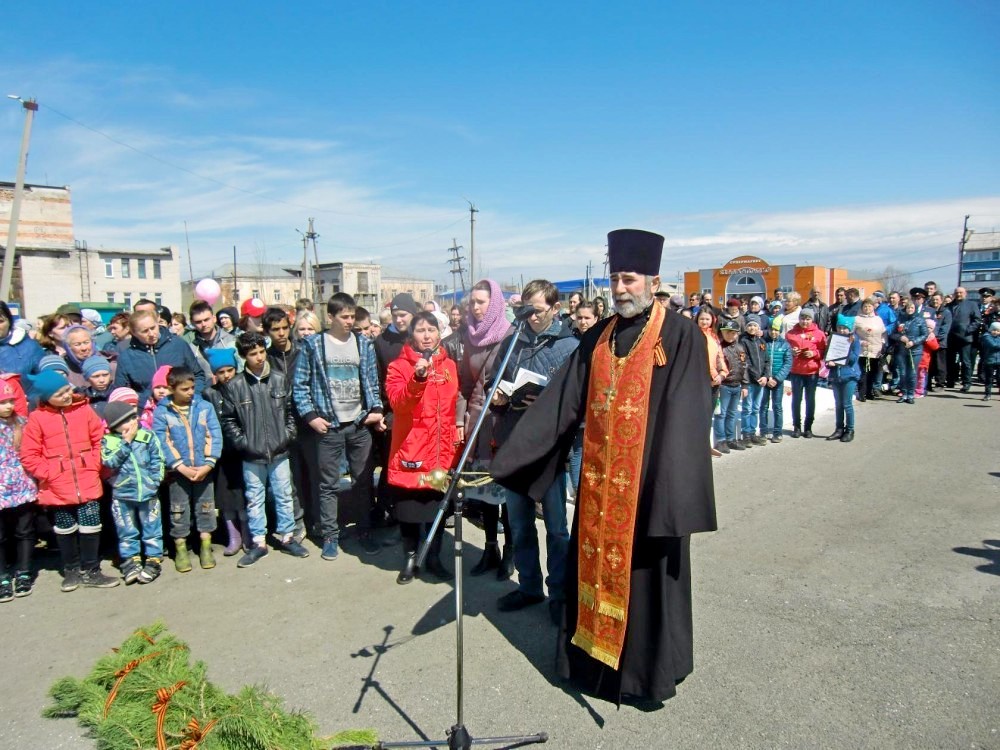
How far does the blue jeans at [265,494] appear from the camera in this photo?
5324mm

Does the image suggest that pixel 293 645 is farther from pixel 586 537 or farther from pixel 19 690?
pixel 586 537

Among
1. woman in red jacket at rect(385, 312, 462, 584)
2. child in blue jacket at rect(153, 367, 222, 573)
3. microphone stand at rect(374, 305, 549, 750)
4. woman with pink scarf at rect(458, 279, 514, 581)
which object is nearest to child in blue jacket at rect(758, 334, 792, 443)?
woman with pink scarf at rect(458, 279, 514, 581)

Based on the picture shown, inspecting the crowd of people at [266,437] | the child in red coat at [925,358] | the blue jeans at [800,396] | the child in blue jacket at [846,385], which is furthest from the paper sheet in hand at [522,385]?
the child in red coat at [925,358]

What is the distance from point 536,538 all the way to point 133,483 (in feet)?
9.78

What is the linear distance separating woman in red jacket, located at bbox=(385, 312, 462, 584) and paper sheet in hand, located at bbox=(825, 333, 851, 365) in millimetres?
6581

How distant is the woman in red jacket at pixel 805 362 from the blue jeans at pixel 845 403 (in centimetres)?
34

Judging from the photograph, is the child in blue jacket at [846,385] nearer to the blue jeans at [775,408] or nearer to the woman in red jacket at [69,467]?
the blue jeans at [775,408]

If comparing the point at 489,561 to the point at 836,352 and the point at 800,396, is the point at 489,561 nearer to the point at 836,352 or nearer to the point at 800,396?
the point at 800,396

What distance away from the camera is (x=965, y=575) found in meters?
4.70

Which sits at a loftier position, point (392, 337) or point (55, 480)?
point (392, 337)

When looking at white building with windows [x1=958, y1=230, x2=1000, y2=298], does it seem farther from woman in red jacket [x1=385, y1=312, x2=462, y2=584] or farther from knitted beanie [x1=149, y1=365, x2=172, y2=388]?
knitted beanie [x1=149, y1=365, x2=172, y2=388]

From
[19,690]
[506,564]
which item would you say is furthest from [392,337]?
[19,690]

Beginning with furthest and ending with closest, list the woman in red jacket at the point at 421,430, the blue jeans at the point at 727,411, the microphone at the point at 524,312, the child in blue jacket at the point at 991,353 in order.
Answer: the child in blue jacket at the point at 991,353 < the blue jeans at the point at 727,411 < the woman in red jacket at the point at 421,430 < the microphone at the point at 524,312

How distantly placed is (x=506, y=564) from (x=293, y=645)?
5.17 feet
